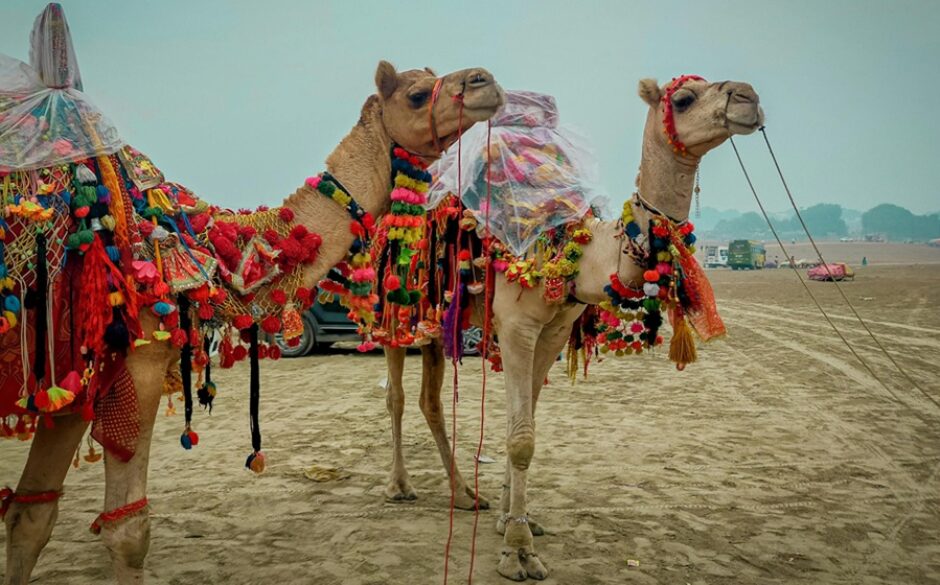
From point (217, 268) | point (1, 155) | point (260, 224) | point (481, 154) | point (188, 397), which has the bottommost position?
point (188, 397)

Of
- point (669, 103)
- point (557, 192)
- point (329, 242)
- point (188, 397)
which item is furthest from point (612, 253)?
point (188, 397)

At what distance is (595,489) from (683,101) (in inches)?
112

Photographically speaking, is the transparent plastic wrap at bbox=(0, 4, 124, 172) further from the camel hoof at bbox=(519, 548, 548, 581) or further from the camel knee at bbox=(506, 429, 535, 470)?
the camel hoof at bbox=(519, 548, 548, 581)

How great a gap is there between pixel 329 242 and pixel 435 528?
2.26 meters

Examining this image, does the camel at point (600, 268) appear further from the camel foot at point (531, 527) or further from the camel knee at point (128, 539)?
the camel knee at point (128, 539)

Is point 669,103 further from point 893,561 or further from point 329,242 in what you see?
point 893,561

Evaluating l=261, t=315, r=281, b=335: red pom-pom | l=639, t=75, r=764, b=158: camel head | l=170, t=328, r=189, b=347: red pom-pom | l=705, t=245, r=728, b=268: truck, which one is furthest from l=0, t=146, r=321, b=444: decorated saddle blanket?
l=705, t=245, r=728, b=268: truck

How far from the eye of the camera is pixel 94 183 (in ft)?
8.64

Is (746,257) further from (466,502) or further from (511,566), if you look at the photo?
(511,566)

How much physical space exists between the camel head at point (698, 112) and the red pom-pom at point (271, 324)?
2.16 meters

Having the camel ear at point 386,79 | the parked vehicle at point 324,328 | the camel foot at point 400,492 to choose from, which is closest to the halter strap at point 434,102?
the camel ear at point 386,79

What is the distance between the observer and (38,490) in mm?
3053

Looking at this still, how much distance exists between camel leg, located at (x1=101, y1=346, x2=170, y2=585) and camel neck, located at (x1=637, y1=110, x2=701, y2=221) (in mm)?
2518

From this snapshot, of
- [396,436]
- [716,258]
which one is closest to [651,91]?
[396,436]
